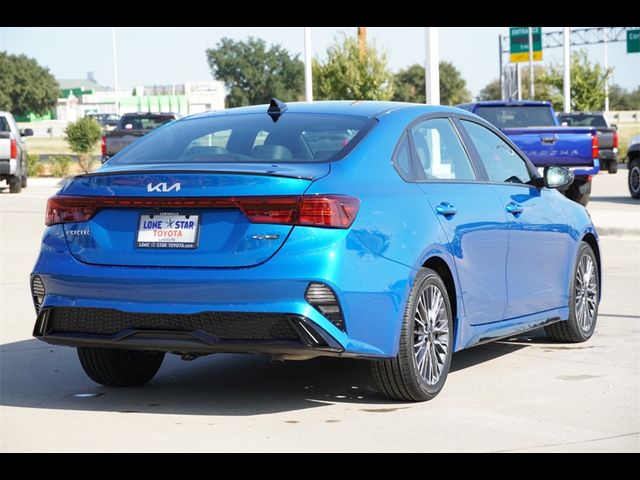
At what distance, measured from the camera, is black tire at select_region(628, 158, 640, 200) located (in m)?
23.4

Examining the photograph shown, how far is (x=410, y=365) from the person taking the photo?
6.53 m

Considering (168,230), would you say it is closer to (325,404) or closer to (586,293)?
(325,404)

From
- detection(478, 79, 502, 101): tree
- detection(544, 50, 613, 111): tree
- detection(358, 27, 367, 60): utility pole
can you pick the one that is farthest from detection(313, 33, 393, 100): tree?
detection(478, 79, 502, 101): tree

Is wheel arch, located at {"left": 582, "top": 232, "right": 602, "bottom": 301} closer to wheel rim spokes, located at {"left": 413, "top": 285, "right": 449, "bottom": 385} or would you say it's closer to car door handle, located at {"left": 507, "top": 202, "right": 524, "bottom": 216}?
car door handle, located at {"left": 507, "top": 202, "right": 524, "bottom": 216}

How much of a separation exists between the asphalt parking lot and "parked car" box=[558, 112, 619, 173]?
2758cm

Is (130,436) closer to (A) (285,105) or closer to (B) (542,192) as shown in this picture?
(A) (285,105)

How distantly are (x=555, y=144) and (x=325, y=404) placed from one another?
1432cm

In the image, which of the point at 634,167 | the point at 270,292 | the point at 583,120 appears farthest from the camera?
the point at 583,120

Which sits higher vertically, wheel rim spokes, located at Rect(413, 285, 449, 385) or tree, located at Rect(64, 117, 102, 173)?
tree, located at Rect(64, 117, 102, 173)

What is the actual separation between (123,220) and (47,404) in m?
1.18

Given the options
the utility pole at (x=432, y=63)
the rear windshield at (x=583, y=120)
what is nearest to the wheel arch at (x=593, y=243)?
the utility pole at (x=432, y=63)

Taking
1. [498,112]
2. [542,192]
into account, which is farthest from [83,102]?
[542,192]

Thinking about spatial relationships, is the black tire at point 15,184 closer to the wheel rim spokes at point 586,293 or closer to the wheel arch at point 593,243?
the wheel arch at point 593,243

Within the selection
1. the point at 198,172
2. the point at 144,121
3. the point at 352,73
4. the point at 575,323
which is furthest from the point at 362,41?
the point at 198,172
